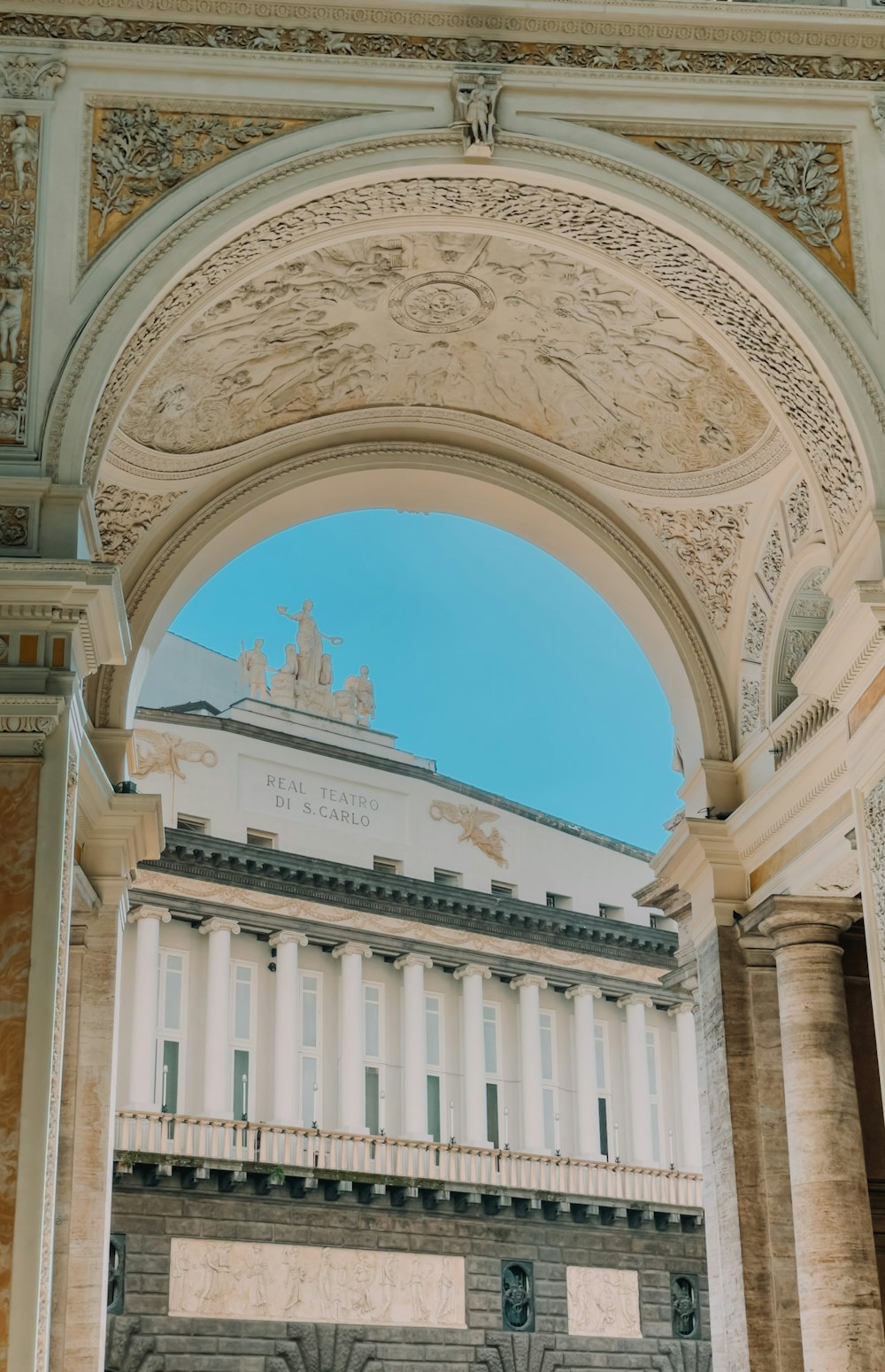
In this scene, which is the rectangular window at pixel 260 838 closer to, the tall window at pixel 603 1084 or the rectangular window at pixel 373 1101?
the rectangular window at pixel 373 1101

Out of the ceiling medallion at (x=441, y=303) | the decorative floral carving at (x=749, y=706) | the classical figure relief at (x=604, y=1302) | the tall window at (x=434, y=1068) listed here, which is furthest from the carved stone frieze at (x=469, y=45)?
the classical figure relief at (x=604, y=1302)

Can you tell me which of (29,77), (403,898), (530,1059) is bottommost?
(530,1059)

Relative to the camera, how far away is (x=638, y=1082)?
4094cm

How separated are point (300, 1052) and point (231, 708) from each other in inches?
281

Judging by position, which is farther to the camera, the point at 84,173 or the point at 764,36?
the point at 764,36

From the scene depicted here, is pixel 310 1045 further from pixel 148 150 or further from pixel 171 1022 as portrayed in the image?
pixel 148 150

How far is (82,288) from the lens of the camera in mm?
12578

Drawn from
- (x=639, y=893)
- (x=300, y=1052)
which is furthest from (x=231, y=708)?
(x=639, y=893)

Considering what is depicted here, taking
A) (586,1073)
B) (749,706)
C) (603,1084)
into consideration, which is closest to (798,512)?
(749,706)

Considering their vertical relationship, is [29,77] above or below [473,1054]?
above

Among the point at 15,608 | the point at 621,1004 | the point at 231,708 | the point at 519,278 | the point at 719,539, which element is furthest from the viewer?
the point at 621,1004

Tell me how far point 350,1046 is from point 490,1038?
13.3ft

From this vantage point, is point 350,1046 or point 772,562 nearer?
point 772,562

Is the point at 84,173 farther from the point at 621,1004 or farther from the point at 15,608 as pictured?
the point at 621,1004
